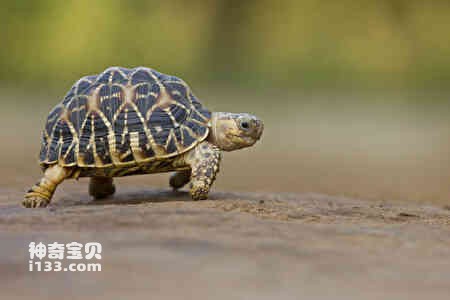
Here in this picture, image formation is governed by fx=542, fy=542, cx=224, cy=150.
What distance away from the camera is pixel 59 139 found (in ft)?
18.5

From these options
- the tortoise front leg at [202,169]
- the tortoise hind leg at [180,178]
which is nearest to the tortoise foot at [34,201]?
the tortoise front leg at [202,169]

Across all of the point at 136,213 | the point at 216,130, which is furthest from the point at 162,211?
the point at 216,130

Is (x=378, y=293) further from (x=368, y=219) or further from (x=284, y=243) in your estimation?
(x=368, y=219)

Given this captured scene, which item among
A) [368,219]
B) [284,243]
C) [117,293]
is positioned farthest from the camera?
[368,219]

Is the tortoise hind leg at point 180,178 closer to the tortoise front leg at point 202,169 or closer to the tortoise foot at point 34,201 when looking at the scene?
the tortoise front leg at point 202,169

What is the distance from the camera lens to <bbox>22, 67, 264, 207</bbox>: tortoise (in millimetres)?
5402

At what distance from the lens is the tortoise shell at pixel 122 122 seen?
→ 540 centimetres

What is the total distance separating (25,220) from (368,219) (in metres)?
2.84

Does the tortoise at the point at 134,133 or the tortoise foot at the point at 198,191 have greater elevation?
the tortoise at the point at 134,133

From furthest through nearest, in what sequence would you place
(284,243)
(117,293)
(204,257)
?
(284,243) < (204,257) < (117,293)

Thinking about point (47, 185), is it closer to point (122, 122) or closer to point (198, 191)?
point (122, 122)

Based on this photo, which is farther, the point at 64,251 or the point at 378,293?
the point at 64,251

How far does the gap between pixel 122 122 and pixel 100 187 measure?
148 centimetres

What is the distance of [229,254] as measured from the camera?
120 inches
